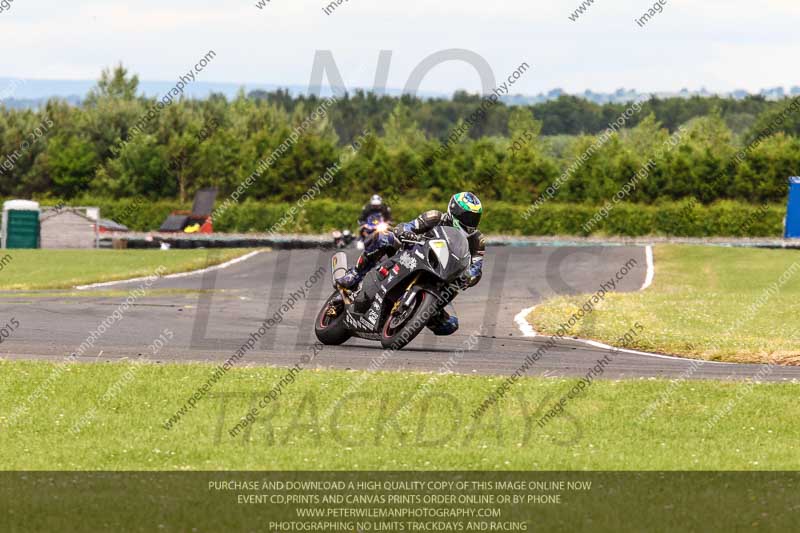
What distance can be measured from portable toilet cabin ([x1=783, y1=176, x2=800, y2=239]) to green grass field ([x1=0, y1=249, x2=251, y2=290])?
2186cm

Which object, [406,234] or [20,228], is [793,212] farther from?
[406,234]

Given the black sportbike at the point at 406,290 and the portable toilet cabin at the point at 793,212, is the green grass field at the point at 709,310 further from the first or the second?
the portable toilet cabin at the point at 793,212

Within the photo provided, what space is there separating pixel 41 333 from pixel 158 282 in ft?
44.3

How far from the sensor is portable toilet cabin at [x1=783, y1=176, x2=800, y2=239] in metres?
49.2

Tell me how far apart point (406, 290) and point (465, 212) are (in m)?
1.26

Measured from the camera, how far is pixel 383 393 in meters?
12.2

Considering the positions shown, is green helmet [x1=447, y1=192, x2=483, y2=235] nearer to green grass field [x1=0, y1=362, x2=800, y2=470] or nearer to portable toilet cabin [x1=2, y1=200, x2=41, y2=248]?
green grass field [x1=0, y1=362, x2=800, y2=470]

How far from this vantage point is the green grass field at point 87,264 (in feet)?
107

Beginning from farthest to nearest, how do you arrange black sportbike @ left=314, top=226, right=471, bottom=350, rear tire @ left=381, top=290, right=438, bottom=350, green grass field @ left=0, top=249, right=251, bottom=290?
1. green grass field @ left=0, top=249, right=251, bottom=290
2. rear tire @ left=381, top=290, right=438, bottom=350
3. black sportbike @ left=314, top=226, right=471, bottom=350

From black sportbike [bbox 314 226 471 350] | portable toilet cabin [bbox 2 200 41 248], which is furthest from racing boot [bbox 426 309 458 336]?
portable toilet cabin [bbox 2 200 41 248]

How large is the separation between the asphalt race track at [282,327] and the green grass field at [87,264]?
178cm
